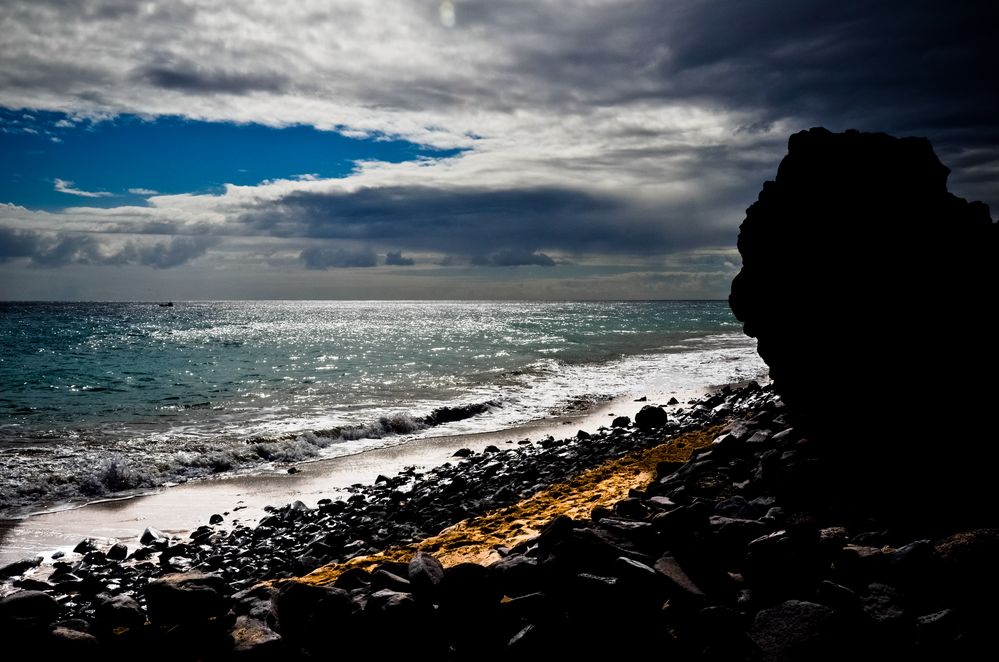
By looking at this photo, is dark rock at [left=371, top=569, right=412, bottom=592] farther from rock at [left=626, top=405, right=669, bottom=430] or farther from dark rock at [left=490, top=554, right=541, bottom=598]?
rock at [left=626, top=405, right=669, bottom=430]

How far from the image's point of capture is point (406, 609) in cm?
475

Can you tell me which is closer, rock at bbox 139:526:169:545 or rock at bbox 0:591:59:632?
rock at bbox 0:591:59:632

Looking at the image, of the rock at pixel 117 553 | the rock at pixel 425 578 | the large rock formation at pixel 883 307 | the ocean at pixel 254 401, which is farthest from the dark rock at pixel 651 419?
the rock at pixel 425 578

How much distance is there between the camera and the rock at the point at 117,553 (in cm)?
907

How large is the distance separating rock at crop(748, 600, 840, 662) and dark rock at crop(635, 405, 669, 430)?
1378cm

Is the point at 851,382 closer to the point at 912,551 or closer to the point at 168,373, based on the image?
the point at 912,551

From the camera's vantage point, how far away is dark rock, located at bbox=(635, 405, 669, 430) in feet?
58.3

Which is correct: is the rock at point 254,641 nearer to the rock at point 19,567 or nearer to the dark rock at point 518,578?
the dark rock at point 518,578

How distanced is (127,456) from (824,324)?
15.6 metres

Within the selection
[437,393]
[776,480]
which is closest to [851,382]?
[776,480]

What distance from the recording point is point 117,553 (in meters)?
9.12

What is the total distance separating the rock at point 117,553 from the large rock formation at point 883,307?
33.0 ft

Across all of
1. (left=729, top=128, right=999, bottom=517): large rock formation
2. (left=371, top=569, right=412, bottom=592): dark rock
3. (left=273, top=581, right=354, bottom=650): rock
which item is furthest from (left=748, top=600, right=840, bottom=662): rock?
(left=273, top=581, right=354, bottom=650): rock

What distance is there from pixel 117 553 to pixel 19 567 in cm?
123
